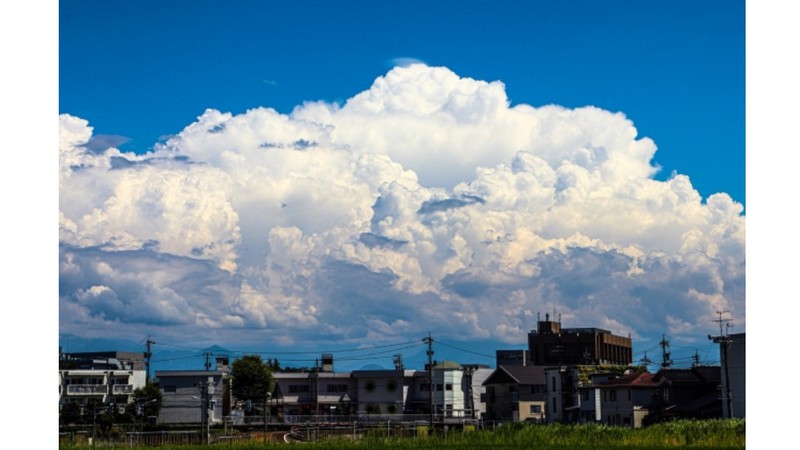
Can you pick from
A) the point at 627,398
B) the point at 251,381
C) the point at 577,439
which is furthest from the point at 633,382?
the point at 251,381

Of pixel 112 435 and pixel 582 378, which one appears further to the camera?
pixel 582 378

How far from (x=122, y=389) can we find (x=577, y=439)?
25231mm

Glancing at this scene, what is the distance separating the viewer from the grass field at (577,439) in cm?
1500

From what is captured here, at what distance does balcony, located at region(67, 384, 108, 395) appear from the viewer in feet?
120

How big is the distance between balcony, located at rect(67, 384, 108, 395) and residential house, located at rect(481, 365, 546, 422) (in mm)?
14353

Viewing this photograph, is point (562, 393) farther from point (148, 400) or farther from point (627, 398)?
point (148, 400)

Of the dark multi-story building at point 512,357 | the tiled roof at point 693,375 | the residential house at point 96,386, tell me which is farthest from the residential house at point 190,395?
the dark multi-story building at point 512,357

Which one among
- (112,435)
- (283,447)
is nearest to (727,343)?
(283,447)

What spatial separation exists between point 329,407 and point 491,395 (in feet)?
20.7

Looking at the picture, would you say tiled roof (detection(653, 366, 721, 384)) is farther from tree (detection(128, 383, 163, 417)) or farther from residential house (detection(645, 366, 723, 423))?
tree (detection(128, 383, 163, 417))

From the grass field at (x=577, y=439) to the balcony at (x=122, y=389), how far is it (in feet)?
72.4
